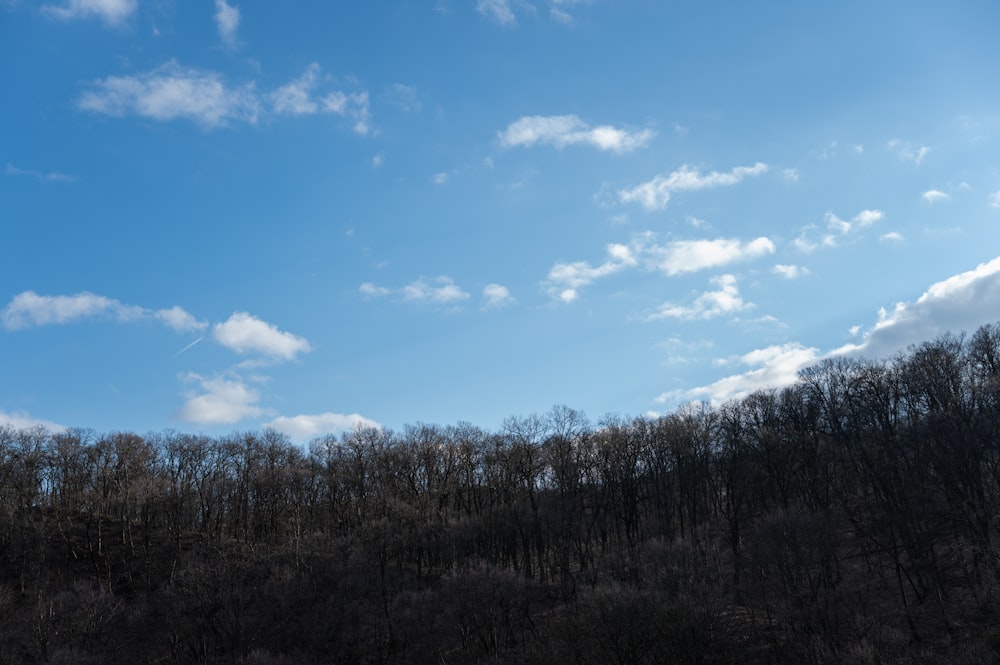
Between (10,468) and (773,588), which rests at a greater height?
(10,468)

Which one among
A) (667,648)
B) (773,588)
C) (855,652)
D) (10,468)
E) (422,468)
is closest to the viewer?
(855,652)

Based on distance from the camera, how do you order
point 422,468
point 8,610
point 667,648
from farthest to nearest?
point 422,468
point 8,610
point 667,648

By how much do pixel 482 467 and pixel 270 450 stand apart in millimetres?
25710

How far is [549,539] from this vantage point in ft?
223


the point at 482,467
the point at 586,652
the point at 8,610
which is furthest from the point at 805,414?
the point at 8,610

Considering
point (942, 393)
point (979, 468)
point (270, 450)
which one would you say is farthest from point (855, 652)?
point (270, 450)

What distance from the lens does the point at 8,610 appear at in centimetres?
5697

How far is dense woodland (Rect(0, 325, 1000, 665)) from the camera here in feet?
138

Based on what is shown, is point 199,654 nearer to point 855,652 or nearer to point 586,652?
point 586,652

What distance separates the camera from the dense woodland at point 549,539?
4216cm

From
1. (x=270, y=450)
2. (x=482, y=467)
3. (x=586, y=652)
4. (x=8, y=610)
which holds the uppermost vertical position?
(x=270, y=450)

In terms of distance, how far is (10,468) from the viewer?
241ft

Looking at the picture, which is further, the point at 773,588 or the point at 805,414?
the point at 805,414

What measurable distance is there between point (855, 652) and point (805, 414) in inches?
1896
